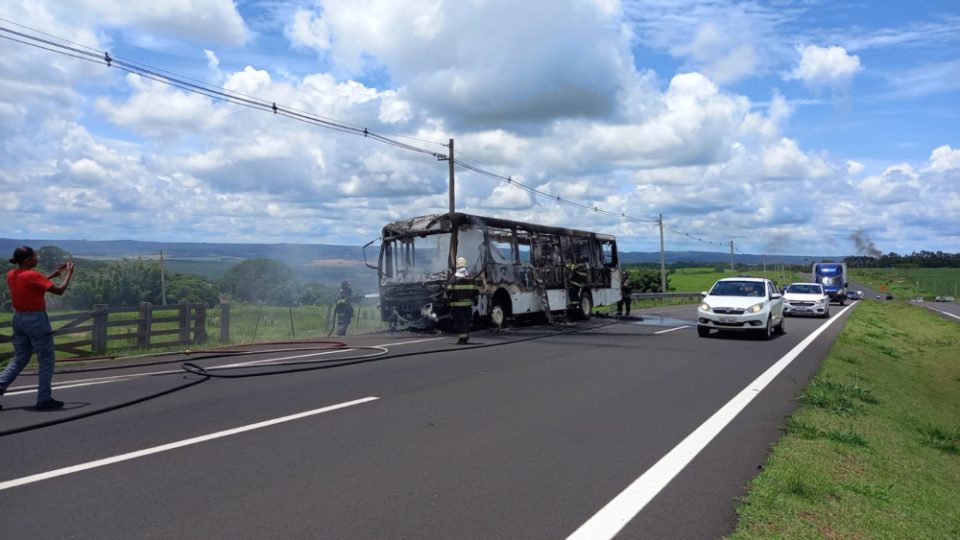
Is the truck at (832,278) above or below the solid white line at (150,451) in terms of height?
above

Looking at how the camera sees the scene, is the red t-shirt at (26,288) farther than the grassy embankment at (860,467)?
Yes

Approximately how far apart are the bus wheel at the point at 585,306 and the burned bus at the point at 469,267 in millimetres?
1877

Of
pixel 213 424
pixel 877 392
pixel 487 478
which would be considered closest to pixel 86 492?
pixel 213 424

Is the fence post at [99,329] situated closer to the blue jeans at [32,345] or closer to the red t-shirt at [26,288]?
the blue jeans at [32,345]

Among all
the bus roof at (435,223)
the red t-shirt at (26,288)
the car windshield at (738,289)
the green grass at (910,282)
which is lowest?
the green grass at (910,282)

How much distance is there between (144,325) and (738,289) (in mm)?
14975

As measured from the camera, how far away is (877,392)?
11102mm

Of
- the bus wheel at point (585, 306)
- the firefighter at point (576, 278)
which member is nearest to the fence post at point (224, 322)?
the firefighter at point (576, 278)

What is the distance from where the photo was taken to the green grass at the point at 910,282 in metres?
101

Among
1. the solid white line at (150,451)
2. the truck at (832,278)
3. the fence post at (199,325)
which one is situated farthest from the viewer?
the truck at (832,278)

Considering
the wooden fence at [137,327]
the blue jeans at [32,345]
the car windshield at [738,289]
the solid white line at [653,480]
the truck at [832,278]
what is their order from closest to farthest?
the solid white line at [653,480] < the blue jeans at [32,345] < the wooden fence at [137,327] < the car windshield at [738,289] < the truck at [832,278]

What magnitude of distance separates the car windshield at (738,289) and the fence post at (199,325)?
13.3 m

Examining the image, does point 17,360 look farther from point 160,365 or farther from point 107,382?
point 160,365

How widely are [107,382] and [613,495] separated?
8.16 m
